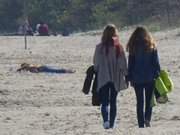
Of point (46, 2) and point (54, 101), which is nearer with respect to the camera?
point (54, 101)

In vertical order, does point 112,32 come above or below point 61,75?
above

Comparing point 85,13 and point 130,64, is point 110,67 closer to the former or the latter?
point 130,64

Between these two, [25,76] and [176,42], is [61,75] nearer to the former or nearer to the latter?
[25,76]

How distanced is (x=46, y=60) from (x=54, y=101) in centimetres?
1465

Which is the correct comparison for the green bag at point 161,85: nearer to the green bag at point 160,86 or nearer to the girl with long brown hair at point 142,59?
the green bag at point 160,86

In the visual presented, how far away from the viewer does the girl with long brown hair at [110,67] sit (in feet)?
45.7

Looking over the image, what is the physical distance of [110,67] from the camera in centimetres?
1404

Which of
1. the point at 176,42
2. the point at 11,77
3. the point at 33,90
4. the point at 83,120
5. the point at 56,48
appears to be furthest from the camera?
the point at 56,48

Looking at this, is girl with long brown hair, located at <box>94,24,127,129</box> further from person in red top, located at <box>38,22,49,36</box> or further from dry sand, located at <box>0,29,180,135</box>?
person in red top, located at <box>38,22,49,36</box>

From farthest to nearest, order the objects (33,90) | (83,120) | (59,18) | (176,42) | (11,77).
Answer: (59,18) → (176,42) → (11,77) → (33,90) → (83,120)

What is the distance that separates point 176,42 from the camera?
40.0 meters

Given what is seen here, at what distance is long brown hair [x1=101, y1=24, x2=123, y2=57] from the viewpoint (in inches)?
543

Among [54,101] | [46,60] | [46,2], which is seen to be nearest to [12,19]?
[46,2]

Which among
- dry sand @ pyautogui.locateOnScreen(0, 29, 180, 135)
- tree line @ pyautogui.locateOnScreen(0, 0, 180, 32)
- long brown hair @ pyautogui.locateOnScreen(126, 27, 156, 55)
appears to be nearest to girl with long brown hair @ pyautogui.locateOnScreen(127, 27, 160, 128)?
long brown hair @ pyautogui.locateOnScreen(126, 27, 156, 55)
